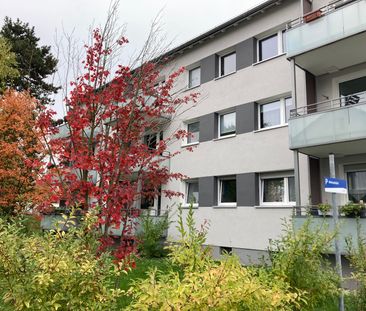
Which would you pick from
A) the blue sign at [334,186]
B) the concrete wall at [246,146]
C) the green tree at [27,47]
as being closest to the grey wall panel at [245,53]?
the concrete wall at [246,146]

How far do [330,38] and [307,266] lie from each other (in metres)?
8.68

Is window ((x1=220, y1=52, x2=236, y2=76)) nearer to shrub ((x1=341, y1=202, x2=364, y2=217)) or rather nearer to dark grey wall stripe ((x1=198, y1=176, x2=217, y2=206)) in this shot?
dark grey wall stripe ((x1=198, y1=176, x2=217, y2=206))

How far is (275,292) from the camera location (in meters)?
3.20

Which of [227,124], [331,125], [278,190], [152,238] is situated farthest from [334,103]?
[152,238]

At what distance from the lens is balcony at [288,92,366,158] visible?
9773 mm

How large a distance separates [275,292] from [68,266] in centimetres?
189

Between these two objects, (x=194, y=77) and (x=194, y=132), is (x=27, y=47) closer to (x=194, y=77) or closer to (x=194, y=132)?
(x=194, y=77)

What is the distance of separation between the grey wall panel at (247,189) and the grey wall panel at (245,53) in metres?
4.98

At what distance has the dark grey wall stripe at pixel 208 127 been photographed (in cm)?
1623

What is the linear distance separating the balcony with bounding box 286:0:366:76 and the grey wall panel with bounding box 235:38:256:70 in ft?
9.83

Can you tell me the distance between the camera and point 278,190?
13406 mm

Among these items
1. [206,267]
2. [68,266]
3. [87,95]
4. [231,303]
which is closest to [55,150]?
[87,95]

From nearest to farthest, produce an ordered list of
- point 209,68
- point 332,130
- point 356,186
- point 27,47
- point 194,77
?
point 332,130 → point 356,186 → point 209,68 → point 194,77 → point 27,47

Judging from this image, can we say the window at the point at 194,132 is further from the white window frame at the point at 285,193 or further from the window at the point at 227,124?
the white window frame at the point at 285,193
